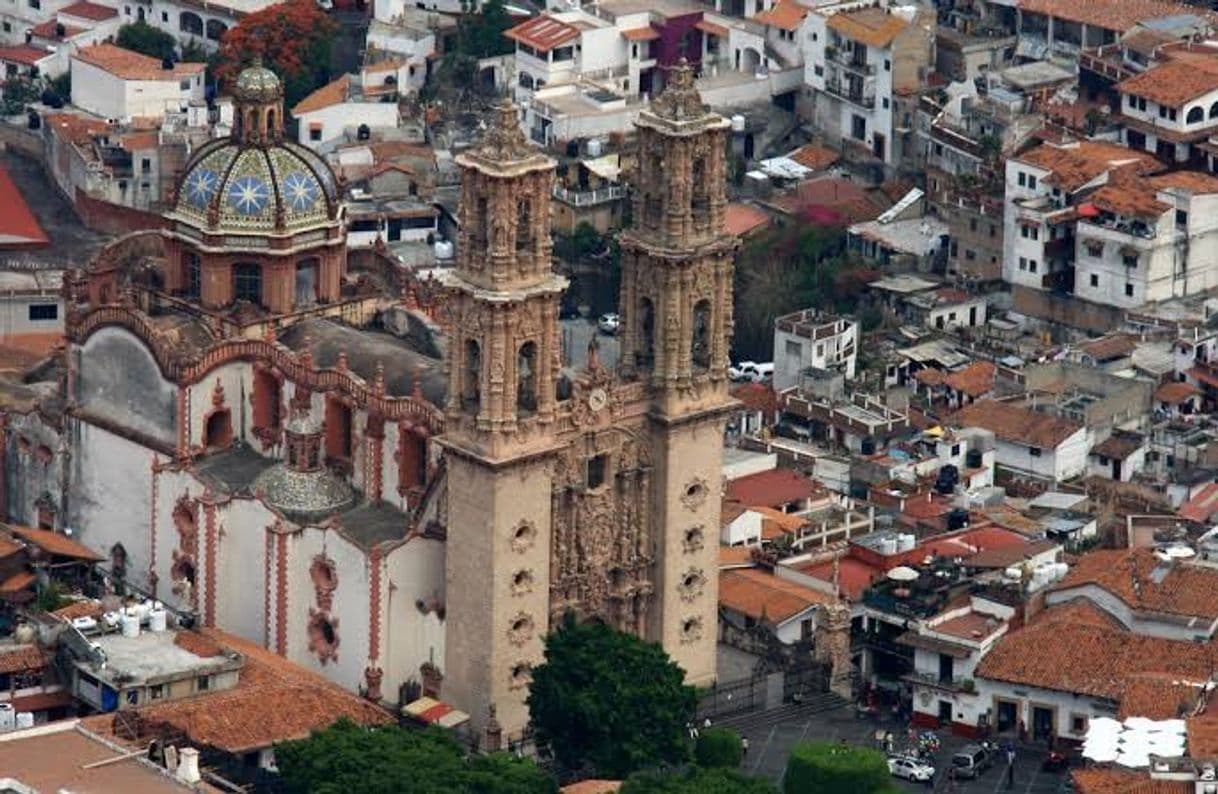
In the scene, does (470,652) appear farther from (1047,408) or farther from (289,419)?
(1047,408)

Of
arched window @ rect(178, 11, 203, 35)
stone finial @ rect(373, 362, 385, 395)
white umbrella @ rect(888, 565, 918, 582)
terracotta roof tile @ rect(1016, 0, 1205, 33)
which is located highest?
stone finial @ rect(373, 362, 385, 395)

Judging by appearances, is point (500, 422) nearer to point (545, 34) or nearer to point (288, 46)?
point (545, 34)

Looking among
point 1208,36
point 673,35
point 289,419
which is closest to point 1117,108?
point 1208,36

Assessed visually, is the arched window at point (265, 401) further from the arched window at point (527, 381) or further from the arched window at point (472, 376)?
the arched window at point (527, 381)

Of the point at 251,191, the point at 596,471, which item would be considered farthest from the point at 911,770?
the point at 251,191

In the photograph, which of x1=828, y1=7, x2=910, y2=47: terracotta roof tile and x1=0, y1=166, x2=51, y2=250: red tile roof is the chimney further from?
x1=828, y1=7, x2=910, y2=47: terracotta roof tile

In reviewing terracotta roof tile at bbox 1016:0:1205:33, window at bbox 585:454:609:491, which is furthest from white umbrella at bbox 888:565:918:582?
terracotta roof tile at bbox 1016:0:1205:33
